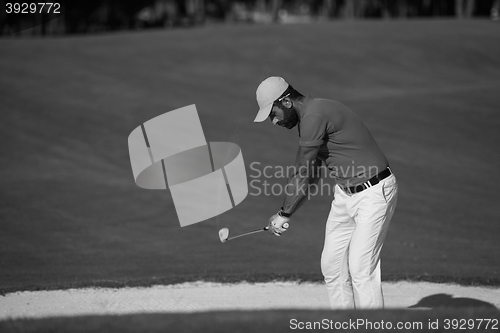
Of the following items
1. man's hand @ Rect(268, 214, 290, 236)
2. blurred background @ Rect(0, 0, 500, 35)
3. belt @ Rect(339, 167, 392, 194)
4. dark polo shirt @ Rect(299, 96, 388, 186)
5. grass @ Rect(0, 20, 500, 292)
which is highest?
dark polo shirt @ Rect(299, 96, 388, 186)

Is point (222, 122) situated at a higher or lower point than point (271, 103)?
lower

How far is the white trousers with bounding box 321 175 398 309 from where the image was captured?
5.67 m

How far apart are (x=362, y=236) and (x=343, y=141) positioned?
885 millimetres

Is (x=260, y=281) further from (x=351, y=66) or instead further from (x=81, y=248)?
(x=351, y=66)

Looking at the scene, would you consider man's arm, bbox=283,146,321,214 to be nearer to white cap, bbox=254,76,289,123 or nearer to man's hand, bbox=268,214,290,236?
man's hand, bbox=268,214,290,236

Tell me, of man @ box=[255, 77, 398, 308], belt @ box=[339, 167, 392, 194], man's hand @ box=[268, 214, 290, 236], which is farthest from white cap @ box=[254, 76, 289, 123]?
belt @ box=[339, 167, 392, 194]

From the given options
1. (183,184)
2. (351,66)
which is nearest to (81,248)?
(183,184)

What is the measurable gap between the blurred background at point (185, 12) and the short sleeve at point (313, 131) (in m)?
42.6

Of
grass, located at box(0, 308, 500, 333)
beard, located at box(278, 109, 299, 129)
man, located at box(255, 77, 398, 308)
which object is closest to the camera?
grass, located at box(0, 308, 500, 333)

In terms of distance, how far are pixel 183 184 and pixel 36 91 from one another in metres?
9.41

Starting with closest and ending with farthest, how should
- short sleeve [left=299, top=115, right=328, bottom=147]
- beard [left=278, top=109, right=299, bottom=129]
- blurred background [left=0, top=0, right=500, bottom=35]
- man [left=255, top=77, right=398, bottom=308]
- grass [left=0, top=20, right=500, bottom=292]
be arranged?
short sleeve [left=299, top=115, right=328, bottom=147], man [left=255, top=77, right=398, bottom=308], beard [left=278, top=109, right=299, bottom=129], grass [left=0, top=20, right=500, bottom=292], blurred background [left=0, top=0, right=500, bottom=35]

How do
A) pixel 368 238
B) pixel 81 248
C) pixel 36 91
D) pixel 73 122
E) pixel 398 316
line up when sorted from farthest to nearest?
pixel 36 91 → pixel 73 122 → pixel 81 248 → pixel 368 238 → pixel 398 316

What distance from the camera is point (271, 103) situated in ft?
18.8

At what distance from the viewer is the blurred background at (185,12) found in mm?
54528
